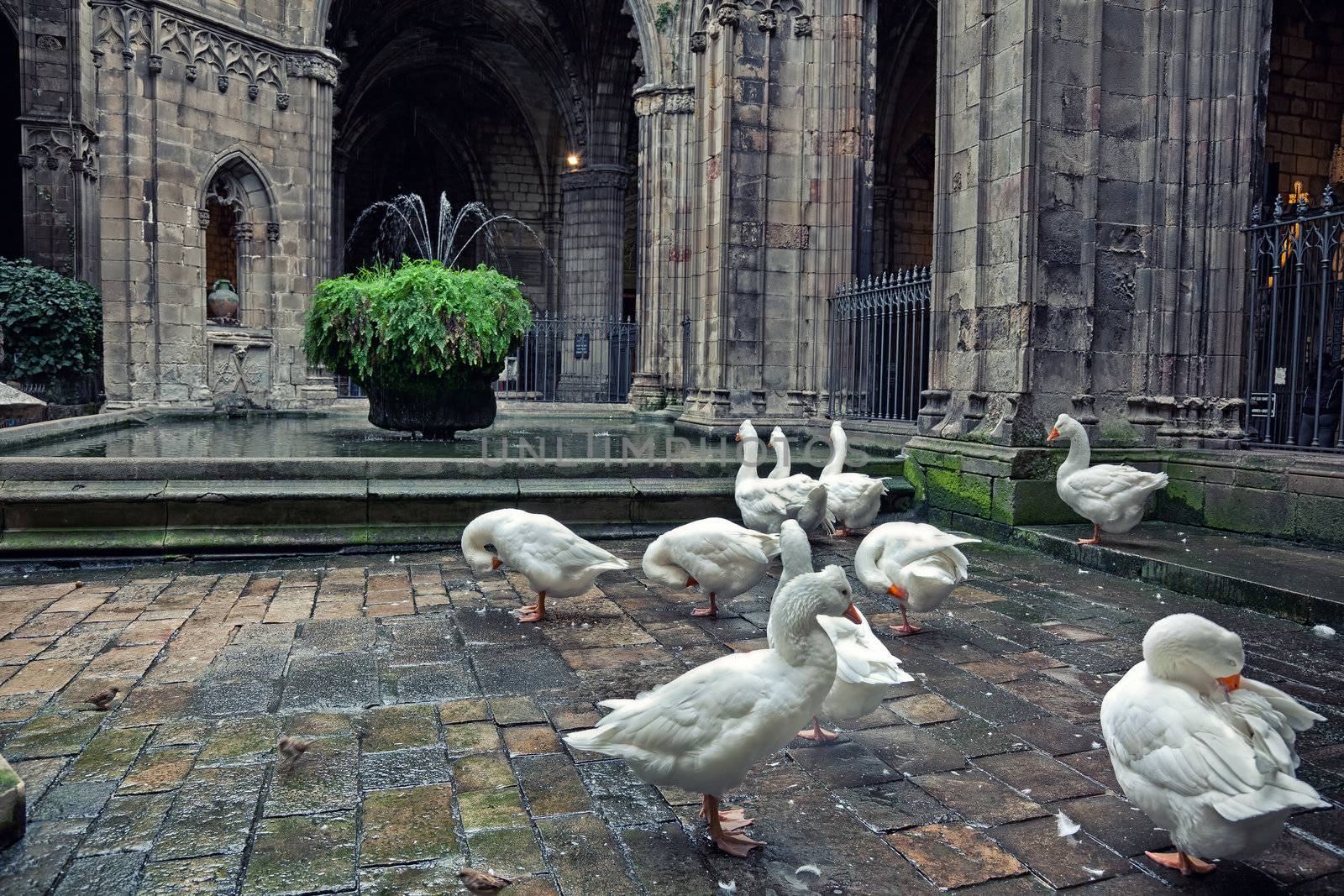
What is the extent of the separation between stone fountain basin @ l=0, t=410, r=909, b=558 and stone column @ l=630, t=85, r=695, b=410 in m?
8.98

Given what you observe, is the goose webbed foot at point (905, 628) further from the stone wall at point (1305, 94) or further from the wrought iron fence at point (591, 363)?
the wrought iron fence at point (591, 363)

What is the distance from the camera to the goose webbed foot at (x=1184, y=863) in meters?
2.42

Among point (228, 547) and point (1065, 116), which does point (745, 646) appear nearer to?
point (228, 547)

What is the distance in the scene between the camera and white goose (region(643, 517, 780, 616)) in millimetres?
4602

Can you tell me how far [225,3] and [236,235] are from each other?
12.8ft

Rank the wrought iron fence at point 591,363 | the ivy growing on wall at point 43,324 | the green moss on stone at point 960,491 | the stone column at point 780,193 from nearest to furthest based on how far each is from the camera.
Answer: the green moss on stone at point 960,491, the stone column at point 780,193, the ivy growing on wall at point 43,324, the wrought iron fence at point 591,363

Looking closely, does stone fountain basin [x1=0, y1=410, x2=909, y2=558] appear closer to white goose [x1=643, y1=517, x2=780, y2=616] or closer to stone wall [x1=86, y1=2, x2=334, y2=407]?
white goose [x1=643, y1=517, x2=780, y2=616]

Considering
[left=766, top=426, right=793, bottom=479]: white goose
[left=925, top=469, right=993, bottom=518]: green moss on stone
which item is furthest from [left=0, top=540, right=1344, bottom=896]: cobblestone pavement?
[left=925, top=469, right=993, bottom=518]: green moss on stone

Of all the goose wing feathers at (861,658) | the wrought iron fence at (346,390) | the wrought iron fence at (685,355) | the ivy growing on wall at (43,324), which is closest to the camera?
the goose wing feathers at (861,658)

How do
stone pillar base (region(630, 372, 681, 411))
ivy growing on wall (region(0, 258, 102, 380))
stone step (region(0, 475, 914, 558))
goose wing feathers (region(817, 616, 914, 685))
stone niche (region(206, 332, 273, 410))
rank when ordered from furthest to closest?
stone pillar base (region(630, 372, 681, 411)) < stone niche (region(206, 332, 273, 410)) < ivy growing on wall (region(0, 258, 102, 380)) < stone step (region(0, 475, 914, 558)) < goose wing feathers (region(817, 616, 914, 685))

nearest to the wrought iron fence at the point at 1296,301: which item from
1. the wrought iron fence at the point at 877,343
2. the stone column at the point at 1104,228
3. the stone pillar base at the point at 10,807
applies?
the stone column at the point at 1104,228

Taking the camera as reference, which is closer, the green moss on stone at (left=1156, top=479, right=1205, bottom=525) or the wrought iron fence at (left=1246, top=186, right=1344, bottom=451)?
the wrought iron fence at (left=1246, top=186, right=1344, bottom=451)

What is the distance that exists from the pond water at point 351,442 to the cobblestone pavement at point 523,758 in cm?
304

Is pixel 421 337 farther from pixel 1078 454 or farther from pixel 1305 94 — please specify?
pixel 1305 94
